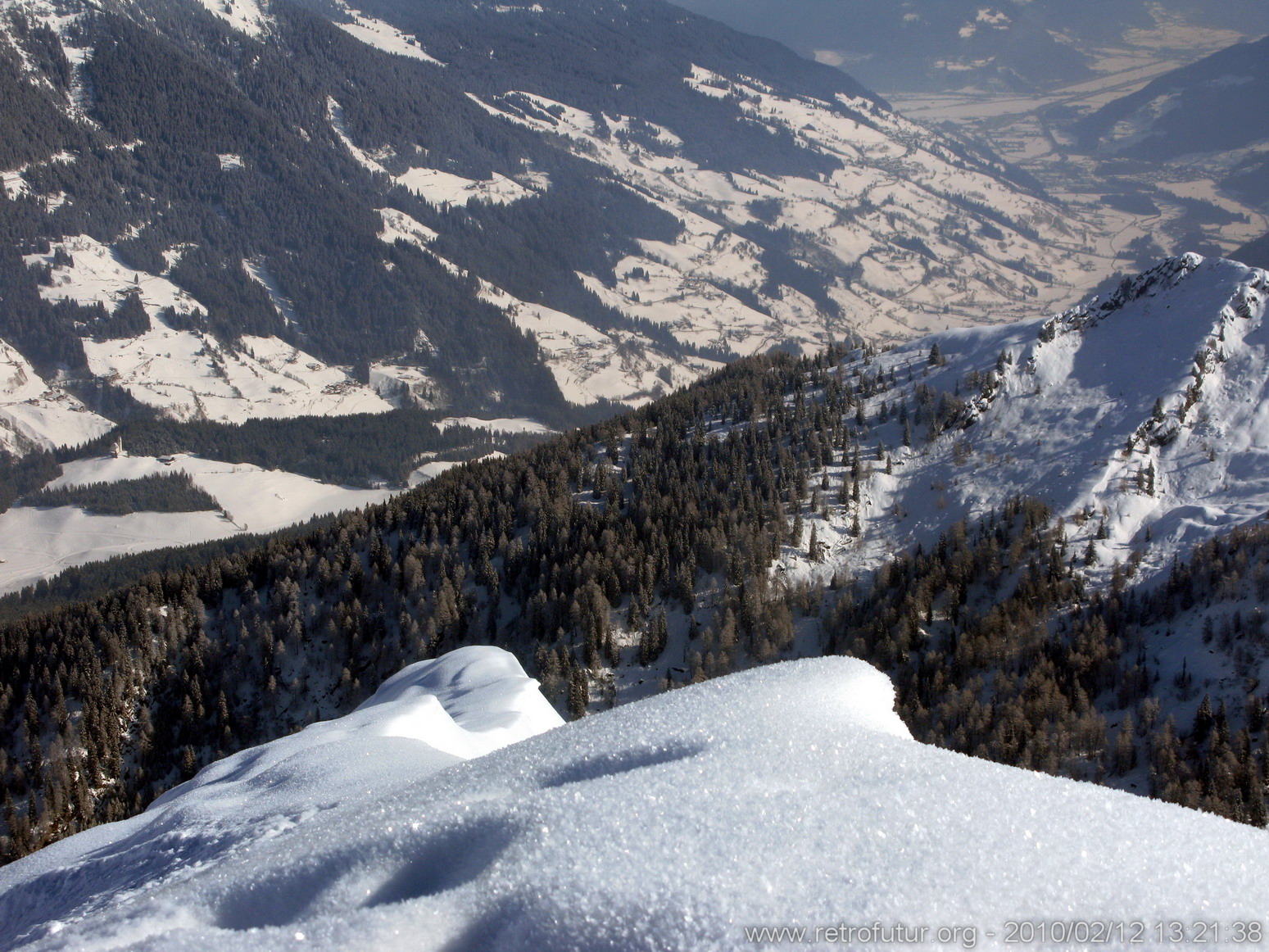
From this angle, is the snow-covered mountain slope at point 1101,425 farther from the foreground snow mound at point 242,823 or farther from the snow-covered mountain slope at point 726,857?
the snow-covered mountain slope at point 726,857

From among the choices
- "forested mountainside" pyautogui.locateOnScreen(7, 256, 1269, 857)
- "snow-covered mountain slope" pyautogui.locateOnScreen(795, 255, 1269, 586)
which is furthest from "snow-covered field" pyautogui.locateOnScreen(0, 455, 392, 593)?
"snow-covered mountain slope" pyautogui.locateOnScreen(795, 255, 1269, 586)

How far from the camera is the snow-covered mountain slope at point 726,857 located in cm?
570

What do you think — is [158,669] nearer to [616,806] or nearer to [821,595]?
[821,595]

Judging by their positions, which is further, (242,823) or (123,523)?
(123,523)

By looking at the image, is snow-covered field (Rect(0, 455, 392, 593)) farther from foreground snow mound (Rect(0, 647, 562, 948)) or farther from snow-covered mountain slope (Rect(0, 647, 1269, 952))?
snow-covered mountain slope (Rect(0, 647, 1269, 952))

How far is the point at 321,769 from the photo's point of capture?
16.3m

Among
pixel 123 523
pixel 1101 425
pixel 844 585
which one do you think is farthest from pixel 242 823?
pixel 123 523

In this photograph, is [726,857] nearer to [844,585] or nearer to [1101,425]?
[844,585]

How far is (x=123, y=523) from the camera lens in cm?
17612

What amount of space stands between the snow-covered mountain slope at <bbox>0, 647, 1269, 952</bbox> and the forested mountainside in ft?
166

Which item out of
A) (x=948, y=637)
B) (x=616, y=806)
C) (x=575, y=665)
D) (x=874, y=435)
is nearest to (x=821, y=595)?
(x=948, y=637)

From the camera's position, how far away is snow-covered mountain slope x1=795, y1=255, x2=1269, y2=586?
84.6m

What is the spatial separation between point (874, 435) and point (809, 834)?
10167 cm

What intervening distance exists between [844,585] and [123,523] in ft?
556
